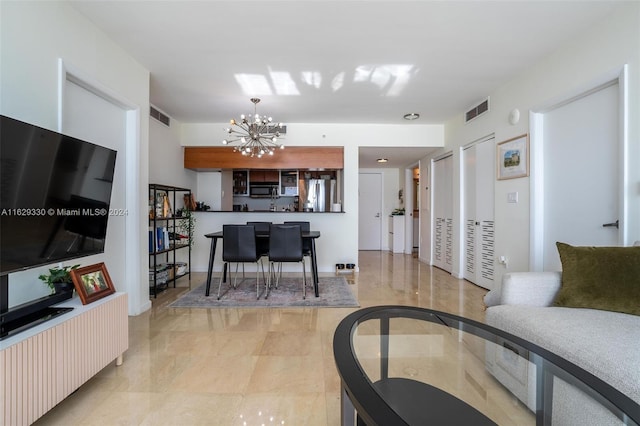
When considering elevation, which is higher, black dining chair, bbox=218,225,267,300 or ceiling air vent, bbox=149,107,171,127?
ceiling air vent, bbox=149,107,171,127

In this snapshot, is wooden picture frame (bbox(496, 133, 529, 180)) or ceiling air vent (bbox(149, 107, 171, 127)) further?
ceiling air vent (bbox(149, 107, 171, 127))

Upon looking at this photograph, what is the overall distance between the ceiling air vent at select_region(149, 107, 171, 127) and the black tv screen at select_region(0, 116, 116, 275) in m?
2.31

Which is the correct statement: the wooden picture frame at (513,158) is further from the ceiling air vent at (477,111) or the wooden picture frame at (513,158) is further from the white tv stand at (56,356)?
the white tv stand at (56,356)

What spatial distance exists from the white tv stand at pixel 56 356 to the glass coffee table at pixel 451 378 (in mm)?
1318

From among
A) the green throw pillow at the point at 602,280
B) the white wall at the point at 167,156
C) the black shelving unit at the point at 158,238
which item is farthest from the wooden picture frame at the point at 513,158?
the white wall at the point at 167,156

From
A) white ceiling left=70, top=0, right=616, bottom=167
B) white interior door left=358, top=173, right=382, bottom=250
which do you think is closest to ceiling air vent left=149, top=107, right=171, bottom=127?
white ceiling left=70, top=0, right=616, bottom=167

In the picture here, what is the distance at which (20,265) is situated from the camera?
1285 millimetres

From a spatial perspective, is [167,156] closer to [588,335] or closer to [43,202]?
[43,202]

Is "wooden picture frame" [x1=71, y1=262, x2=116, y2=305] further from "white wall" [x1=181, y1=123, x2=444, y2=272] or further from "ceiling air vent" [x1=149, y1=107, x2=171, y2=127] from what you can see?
"white wall" [x1=181, y1=123, x2=444, y2=272]

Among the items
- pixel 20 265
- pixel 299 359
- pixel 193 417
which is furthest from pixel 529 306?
pixel 20 265

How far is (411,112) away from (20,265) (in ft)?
13.9

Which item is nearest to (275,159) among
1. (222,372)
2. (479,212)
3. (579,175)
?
(479,212)

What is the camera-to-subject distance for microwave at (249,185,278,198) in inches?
236

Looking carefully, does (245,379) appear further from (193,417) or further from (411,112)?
(411,112)
